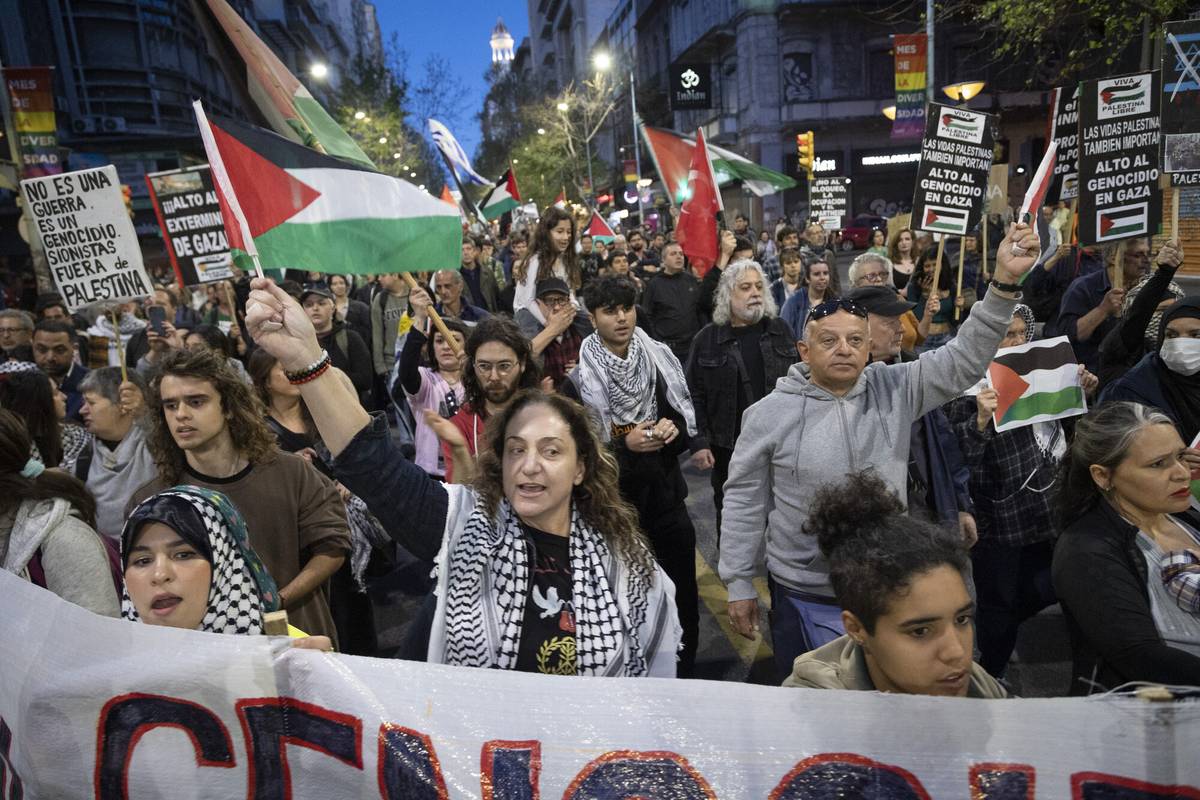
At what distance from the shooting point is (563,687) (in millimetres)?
1989

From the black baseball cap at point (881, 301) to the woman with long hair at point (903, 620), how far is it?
1925 millimetres

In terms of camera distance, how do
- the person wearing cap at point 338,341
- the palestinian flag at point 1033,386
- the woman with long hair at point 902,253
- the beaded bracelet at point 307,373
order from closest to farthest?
1. the beaded bracelet at point 307,373
2. the palestinian flag at point 1033,386
3. the person wearing cap at point 338,341
4. the woman with long hair at point 902,253

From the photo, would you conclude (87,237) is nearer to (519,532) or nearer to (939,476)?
(519,532)

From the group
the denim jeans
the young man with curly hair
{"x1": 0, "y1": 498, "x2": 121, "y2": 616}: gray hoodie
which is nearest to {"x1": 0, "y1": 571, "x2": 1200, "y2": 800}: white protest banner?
{"x1": 0, "y1": 498, "x2": 121, "y2": 616}: gray hoodie

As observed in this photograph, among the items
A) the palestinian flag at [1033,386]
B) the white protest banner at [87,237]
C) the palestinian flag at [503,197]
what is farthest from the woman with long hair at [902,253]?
the white protest banner at [87,237]

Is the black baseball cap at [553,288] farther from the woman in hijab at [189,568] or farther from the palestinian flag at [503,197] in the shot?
the palestinian flag at [503,197]

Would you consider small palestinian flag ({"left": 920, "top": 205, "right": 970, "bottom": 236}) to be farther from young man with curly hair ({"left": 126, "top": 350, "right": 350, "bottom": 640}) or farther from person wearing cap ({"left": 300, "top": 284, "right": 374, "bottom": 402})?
young man with curly hair ({"left": 126, "top": 350, "right": 350, "bottom": 640})

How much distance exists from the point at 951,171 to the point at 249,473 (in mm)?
6132

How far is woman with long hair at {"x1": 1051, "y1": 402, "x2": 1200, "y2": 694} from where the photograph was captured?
251cm

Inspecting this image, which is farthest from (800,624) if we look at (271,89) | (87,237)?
(87,237)

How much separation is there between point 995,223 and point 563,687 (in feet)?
42.9

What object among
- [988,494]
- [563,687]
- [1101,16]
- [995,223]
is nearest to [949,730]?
[563,687]

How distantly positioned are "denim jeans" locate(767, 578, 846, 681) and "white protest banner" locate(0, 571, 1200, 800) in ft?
3.78

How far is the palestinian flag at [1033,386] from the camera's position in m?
4.05
